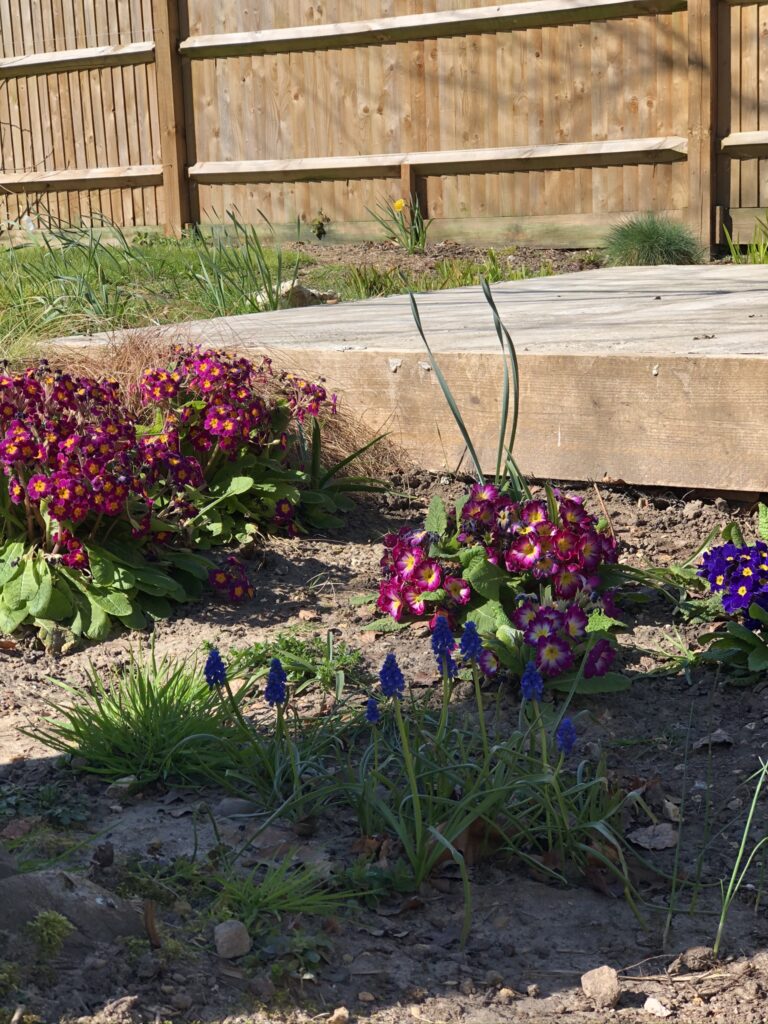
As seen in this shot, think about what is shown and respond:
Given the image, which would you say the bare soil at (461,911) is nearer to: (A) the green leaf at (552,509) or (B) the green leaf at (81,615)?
(B) the green leaf at (81,615)

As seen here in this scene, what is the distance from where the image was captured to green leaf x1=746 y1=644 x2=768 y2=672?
2.45 meters

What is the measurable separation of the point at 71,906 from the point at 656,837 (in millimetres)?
948

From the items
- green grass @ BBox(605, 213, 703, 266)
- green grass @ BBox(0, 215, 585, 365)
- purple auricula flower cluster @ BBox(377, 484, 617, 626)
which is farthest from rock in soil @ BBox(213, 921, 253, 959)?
green grass @ BBox(605, 213, 703, 266)

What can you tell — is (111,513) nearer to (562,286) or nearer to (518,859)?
(518,859)

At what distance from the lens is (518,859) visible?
201 cm

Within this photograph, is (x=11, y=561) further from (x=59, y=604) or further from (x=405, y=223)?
(x=405, y=223)

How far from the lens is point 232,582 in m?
2.99

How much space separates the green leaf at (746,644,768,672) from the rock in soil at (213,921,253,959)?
1219mm

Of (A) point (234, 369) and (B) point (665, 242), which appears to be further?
(B) point (665, 242)

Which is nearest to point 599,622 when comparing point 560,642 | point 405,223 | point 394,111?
point 560,642

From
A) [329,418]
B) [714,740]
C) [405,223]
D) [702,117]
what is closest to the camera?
[714,740]

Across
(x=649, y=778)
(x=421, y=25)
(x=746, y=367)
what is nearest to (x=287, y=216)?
(x=421, y=25)

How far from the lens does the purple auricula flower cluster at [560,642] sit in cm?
244

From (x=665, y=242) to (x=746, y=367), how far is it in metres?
5.54
